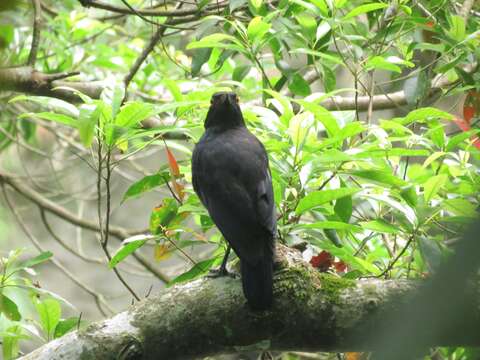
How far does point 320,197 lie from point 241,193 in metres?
0.27

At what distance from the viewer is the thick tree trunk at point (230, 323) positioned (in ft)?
6.53

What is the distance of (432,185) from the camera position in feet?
7.70

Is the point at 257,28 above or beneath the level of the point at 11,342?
above

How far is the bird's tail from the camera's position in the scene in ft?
6.50

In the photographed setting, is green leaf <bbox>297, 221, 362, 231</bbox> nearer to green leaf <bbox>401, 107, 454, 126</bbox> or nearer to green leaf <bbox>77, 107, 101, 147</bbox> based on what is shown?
green leaf <bbox>401, 107, 454, 126</bbox>

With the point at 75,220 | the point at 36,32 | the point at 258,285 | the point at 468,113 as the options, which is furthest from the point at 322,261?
the point at 75,220

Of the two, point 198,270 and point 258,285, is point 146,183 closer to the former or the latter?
point 198,270

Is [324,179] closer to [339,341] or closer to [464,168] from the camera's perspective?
[464,168]

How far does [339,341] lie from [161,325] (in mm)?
519

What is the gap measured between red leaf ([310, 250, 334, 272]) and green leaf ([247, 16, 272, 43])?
939 mm

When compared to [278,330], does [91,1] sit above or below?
above

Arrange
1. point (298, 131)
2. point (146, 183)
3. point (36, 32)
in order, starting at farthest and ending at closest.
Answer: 1. point (36, 32)
2. point (146, 183)
3. point (298, 131)

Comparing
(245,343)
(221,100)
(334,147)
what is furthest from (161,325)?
(221,100)

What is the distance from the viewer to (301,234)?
8.73 feet
